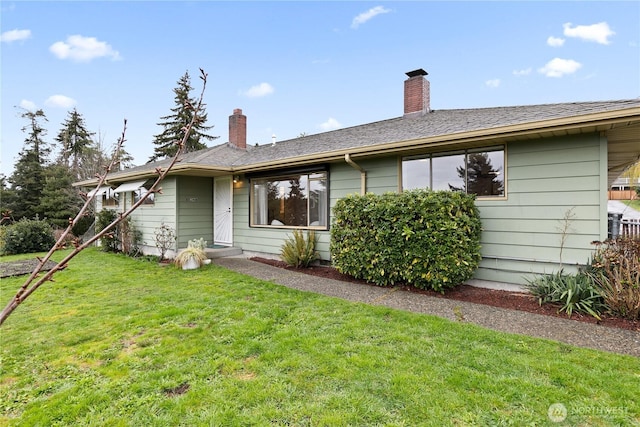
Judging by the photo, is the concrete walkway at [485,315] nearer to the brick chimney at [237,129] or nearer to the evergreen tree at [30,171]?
the brick chimney at [237,129]

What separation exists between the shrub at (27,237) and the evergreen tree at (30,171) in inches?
377

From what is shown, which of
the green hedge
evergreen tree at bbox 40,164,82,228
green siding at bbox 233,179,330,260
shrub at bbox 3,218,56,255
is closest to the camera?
the green hedge

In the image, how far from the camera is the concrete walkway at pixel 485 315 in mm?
3492

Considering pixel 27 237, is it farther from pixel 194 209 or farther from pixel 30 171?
pixel 30 171

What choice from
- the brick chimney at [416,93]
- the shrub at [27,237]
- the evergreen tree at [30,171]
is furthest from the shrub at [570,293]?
the evergreen tree at [30,171]

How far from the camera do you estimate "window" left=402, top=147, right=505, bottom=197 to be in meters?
5.63

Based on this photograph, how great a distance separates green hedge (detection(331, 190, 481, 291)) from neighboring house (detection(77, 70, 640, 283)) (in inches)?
28.7

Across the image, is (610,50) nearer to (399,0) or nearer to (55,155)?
(399,0)

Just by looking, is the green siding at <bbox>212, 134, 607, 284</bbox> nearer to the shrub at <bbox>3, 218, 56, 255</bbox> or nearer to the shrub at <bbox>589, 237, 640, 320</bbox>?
the shrub at <bbox>589, 237, 640, 320</bbox>

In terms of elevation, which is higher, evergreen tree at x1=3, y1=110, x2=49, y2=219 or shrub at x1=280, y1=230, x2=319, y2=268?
evergreen tree at x1=3, y1=110, x2=49, y2=219

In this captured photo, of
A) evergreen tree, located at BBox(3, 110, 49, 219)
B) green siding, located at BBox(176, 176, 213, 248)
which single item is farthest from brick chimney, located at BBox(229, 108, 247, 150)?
evergreen tree, located at BBox(3, 110, 49, 219)

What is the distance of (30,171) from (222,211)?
21.8 m

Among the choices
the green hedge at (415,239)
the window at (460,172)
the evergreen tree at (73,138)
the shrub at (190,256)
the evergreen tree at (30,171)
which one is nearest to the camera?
the green hedge at (415,239)

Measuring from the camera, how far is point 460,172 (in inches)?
235
